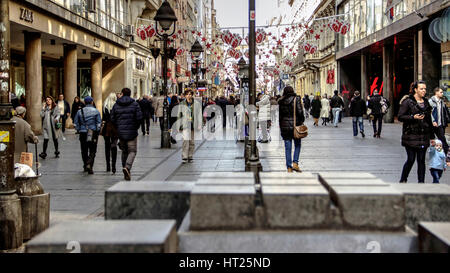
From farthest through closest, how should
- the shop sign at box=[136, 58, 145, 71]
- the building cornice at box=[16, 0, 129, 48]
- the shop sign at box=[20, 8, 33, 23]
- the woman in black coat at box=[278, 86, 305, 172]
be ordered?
the shop sign at box=[136, 58, 145, 71]
the building cornice at box=[16, 0, 129, 48]
the shop sign at box=[20, 8, 33, 23]
the woman in black coat at box=[278, 86, 305, 172]

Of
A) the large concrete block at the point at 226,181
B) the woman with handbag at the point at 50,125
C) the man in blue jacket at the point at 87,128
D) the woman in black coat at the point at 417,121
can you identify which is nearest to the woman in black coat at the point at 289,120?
the woman in black coat at the point at 417,121

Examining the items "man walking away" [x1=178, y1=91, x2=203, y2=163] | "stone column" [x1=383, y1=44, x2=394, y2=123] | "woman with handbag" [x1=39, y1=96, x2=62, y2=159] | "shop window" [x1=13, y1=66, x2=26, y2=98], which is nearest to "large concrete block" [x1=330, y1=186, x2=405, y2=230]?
"man walking away" [x1=178, y1=91, x2=203, y2=163]

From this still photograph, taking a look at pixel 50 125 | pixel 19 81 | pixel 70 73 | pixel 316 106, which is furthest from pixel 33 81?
pixel 316 106

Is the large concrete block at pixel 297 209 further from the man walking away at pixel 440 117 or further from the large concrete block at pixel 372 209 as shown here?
the man walking away at pixel 440 117

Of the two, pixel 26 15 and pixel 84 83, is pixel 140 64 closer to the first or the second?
pixel 84 83

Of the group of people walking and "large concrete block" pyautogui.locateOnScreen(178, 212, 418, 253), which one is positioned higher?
the group of people walking

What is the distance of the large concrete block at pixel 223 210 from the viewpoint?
11.0 feet

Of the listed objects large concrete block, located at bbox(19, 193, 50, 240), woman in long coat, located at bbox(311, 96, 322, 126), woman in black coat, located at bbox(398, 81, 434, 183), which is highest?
woman in long coat, located at bbox(311, 96, 322, 126)

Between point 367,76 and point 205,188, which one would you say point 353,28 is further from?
point 205,188

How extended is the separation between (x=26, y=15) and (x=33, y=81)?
10.8ft

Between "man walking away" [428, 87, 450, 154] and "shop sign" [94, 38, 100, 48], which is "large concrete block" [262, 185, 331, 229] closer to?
"man walking away" [428, 87, 450, 154]

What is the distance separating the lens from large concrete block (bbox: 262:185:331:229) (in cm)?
332

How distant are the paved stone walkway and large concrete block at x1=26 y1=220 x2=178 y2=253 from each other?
4695mm

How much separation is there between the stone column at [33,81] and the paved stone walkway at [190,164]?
345cm
